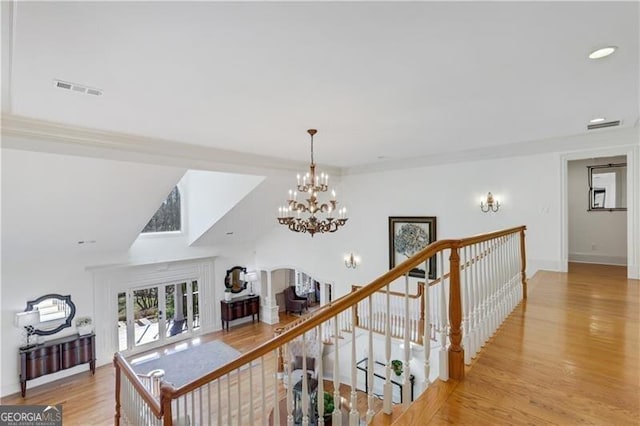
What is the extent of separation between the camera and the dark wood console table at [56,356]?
6.16 meters

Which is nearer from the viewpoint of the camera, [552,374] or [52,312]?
[552,374]

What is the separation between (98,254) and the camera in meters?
7.21

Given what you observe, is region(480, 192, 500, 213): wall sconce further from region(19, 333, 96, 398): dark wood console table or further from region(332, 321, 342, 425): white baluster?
region(19, 333, 96, 398): dark wood console table

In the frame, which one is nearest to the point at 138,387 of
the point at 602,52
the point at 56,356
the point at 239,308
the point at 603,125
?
the point at 56,356

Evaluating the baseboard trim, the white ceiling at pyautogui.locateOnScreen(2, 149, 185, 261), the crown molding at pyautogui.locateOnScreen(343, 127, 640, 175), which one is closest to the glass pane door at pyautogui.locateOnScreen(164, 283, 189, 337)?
the white ceiling at pyautogui.locateOnScreen(2, 149, 185, 261)

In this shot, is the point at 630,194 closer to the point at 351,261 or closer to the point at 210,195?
the point at 351,261

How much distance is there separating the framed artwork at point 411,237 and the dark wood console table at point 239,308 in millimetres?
5298

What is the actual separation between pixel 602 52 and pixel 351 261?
5952 mm

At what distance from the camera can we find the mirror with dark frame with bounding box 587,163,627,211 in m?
5.99

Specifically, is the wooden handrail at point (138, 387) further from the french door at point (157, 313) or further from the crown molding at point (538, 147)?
Result: the crown molding at point (538, 147)

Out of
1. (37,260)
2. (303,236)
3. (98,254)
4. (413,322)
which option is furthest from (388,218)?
(37,260)

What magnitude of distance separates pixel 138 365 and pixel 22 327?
8.09 ft

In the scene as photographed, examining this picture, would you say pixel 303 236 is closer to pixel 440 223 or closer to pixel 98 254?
pixel 440 223

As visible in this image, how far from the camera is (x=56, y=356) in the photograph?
647 cm
